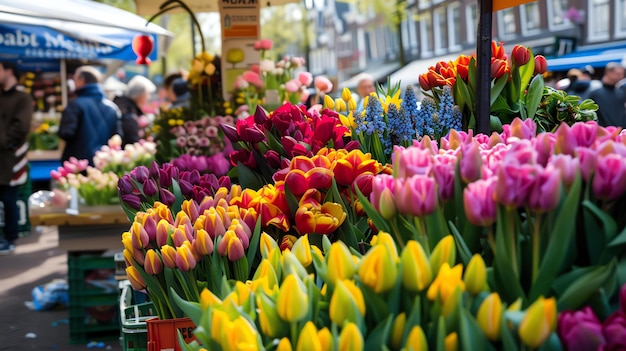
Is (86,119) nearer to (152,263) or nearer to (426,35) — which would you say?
(152,263)

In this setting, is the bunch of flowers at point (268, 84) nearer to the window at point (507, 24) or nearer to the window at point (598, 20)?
the window at point (598, 20)

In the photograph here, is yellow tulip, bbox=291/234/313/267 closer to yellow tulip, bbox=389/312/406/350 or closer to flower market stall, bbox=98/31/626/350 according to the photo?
flower market stall, bbox=98/31/626/350

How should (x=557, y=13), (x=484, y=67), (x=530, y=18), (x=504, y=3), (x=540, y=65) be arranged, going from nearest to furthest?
(x=504, y=3)
(x=484, y=67)
(x=540, y=65)
(x=557, y=13)
(x=530, y=18)

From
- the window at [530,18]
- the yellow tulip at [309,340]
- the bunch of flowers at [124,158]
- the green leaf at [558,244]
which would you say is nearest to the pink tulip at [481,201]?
the green leaf at [558,244]

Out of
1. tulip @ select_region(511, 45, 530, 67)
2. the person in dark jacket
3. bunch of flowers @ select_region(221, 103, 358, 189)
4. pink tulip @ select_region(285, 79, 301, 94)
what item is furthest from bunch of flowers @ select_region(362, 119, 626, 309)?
the person in dark jacket

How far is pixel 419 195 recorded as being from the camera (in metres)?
1.42

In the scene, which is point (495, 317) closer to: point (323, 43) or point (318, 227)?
point (318, 227)

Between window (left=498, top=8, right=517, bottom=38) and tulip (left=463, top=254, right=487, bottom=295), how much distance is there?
25.3m

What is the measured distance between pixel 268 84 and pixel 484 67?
399 cm

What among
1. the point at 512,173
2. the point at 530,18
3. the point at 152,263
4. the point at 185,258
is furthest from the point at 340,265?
the point at 530,18

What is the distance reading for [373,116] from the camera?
8.30 ft

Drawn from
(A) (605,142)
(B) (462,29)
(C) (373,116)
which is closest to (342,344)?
(A) (605,142)

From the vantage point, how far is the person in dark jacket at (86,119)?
8.38 meters

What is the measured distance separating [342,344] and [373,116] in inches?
53.2
